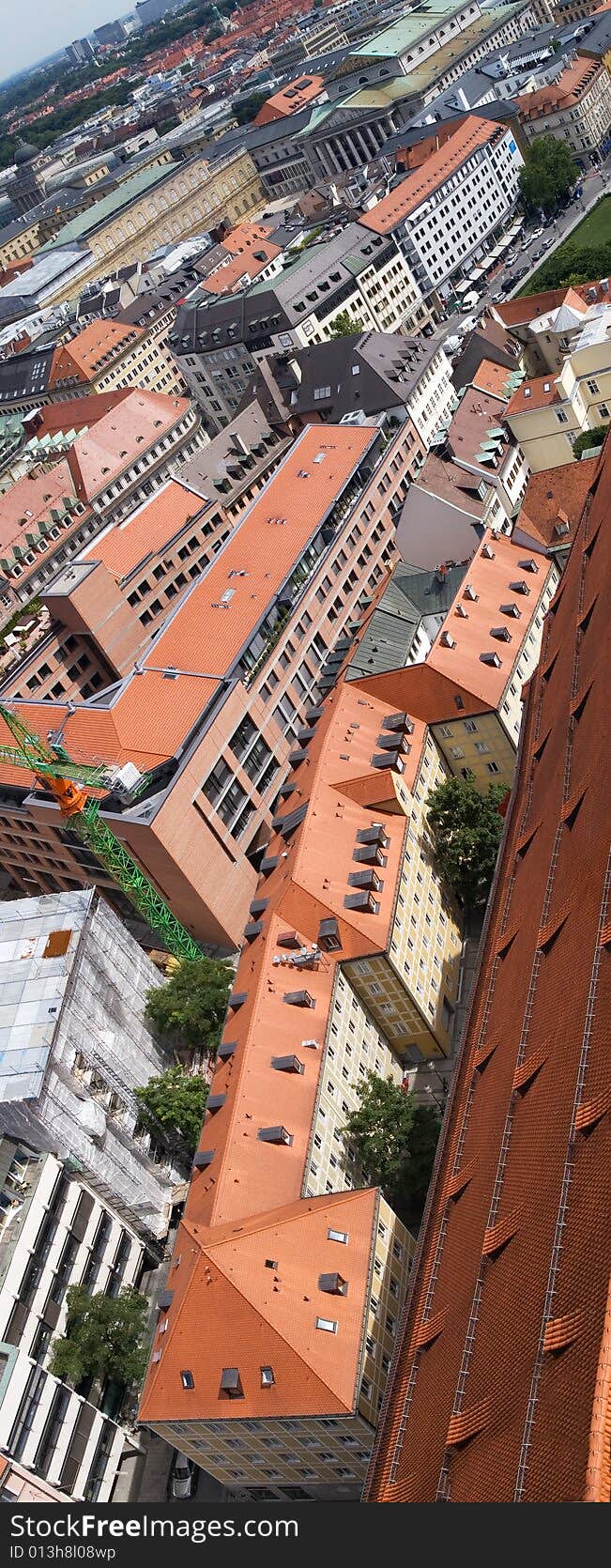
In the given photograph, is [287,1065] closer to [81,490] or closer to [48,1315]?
[48,1315]

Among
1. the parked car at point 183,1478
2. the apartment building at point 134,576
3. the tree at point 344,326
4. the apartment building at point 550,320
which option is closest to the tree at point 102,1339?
the parked car at point 183,1478

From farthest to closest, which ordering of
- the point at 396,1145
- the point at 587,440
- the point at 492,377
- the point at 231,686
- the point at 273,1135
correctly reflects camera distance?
the point at 492,377, the point at 587,440, the point at 231,686, the point at 396,1145, the point at 273,1135

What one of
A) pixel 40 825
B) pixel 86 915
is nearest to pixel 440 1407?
pixel 86 915

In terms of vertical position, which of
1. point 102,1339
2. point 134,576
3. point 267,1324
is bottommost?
point 102,1339

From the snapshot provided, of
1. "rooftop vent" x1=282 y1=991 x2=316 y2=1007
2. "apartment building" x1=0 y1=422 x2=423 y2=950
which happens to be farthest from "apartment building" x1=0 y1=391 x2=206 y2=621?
"rooftop vent" x1=282 y1=991 x2=316 y2=1007

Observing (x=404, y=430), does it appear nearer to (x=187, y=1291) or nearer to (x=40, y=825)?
(x=40, y=825)

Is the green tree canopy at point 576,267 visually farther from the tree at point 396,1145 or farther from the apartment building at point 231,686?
the tree at point 396,1145

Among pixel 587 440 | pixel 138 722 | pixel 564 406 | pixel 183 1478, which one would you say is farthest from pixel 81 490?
pixel 183 1478

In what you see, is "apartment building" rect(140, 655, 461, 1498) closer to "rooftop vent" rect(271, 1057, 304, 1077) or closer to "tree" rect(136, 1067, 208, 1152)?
"rooftop vent" rect(271, 1057, 304, 1077)
